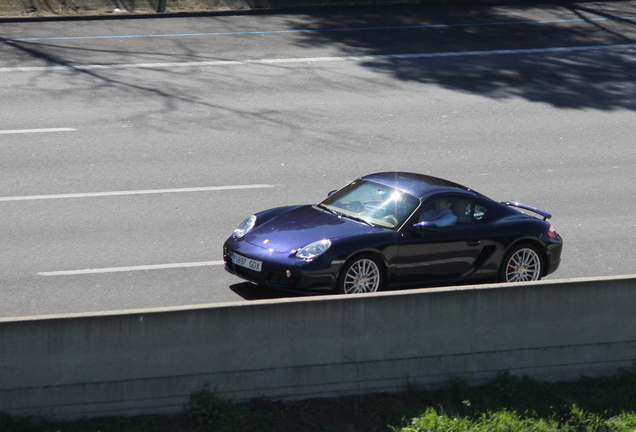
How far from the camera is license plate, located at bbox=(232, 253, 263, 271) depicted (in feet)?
28.2

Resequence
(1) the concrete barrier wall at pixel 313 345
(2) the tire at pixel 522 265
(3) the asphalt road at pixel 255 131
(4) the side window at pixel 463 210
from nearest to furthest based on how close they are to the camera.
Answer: (1) the concrete barrier wall at pixel 313 345, (4) the side window at pixel 463 210, (2) the tire at pixel 522 265, (3) the asphalt road at pixel 255 131

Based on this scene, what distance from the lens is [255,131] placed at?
591 inches

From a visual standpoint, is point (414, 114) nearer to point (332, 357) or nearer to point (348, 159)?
point (348, 159)

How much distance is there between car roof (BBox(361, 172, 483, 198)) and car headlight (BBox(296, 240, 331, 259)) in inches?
55.3

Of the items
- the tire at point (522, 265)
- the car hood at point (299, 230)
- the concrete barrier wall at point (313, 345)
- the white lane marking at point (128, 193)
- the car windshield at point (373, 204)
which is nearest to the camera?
the concrete barrier wall at point (313, 345)

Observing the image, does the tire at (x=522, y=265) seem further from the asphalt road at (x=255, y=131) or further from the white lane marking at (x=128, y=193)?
the white lane marking at (x=128, y=193)

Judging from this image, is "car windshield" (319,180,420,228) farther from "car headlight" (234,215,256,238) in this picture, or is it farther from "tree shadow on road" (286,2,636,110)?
"tree shadow on road" (286,2,636,110)

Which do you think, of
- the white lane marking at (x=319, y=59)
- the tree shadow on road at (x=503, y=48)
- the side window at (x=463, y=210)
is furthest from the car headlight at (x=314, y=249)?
the white lane marking at (x=319, y=59)

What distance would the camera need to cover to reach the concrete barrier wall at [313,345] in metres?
6.80

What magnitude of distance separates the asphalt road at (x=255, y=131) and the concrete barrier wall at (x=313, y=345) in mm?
1791

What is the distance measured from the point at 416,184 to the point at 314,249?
5.94 ft

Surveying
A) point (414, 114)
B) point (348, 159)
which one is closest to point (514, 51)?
point (414, 114)

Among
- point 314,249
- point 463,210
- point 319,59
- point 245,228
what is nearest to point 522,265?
point 463,210

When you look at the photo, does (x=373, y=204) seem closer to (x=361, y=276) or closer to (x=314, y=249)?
(x=361, y=276)
